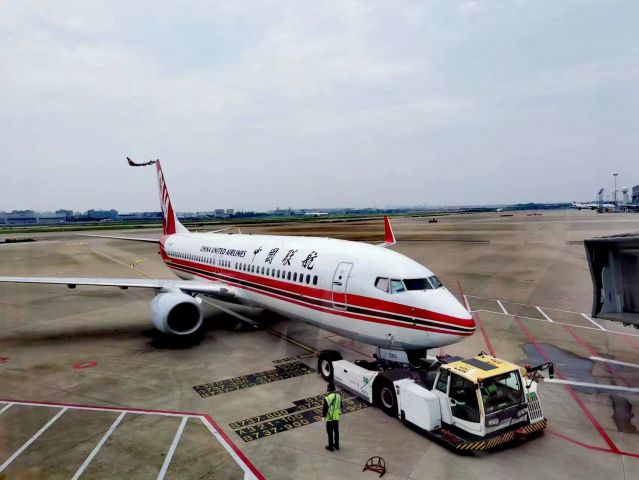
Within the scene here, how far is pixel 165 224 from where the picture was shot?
3544 centimetres

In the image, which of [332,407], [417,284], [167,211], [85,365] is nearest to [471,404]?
[332,407]

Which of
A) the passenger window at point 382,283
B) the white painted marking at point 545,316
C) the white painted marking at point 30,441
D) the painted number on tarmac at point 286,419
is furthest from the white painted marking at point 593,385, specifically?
the white painted marking at point 30,441

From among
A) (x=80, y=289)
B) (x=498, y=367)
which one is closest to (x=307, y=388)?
(x=498, y=367)

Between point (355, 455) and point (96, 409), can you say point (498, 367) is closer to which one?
point (355, 455)

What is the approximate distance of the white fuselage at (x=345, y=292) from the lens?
1272 centimetres

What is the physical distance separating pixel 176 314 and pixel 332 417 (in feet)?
37.0

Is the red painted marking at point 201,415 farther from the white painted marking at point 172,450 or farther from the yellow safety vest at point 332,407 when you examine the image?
the yellow safety vest at point 332,407

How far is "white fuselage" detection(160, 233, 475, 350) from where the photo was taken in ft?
41.7

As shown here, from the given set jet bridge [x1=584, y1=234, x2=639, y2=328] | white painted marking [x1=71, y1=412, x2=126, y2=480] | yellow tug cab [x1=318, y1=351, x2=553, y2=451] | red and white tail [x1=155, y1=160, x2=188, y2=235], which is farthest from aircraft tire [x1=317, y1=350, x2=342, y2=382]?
red and white tail [x1=155, y1=160, x2=188, y2=235]

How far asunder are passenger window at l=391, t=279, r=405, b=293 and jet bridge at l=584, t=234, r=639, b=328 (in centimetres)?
610

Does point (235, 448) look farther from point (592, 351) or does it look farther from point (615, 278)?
point (592, 351)

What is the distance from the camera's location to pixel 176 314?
19391 millimetres

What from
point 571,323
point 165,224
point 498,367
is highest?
point 165,224

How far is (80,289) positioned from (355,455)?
106 ft
